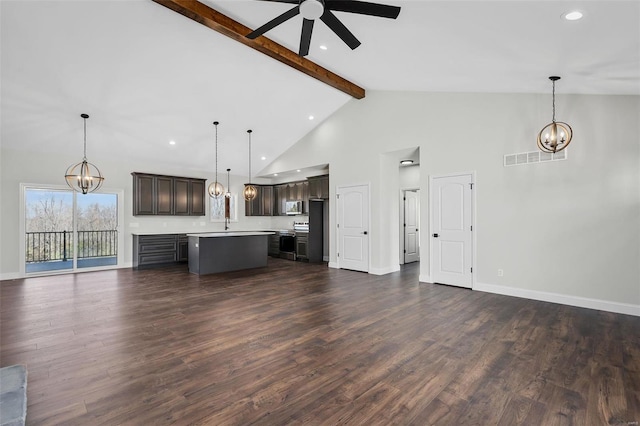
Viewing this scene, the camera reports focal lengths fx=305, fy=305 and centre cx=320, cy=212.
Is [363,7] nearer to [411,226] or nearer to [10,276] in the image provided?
[411,226]

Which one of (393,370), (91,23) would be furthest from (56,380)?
(91,23)

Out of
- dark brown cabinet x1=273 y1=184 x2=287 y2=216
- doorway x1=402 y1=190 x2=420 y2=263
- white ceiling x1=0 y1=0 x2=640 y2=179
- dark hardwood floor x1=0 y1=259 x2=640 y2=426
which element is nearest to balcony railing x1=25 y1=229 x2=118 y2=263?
white ceiling x1=0 y1=0 x2=640 y2=179

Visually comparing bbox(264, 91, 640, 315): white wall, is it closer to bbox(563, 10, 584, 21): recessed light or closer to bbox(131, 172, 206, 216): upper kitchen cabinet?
bbox(563, 10, 584, 21): recessed light

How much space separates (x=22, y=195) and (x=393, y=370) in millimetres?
8313

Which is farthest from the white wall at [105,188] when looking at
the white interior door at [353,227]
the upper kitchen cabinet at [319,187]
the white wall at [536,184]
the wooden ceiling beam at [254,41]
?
the white wall at [536,184]

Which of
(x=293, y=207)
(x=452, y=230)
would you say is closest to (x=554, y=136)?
(x=452, y=230)

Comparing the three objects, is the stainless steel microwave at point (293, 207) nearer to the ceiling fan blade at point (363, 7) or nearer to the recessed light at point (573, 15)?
the ceiling fan blade at point (363, 7)

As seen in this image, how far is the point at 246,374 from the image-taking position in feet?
8.36

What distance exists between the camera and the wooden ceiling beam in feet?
12.9

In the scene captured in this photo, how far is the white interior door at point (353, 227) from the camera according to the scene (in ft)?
23.5

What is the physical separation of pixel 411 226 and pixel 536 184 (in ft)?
13.2

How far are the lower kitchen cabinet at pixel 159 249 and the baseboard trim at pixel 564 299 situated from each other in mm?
7273

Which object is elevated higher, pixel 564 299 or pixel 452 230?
pixel 452 230

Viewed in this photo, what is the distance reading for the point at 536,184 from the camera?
4781mm
